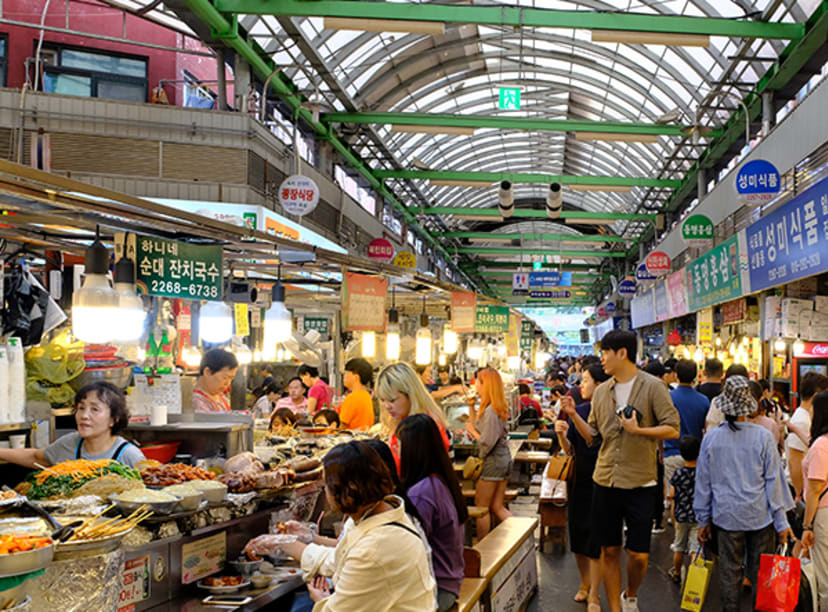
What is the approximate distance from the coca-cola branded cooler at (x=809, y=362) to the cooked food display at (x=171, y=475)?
9.61 m

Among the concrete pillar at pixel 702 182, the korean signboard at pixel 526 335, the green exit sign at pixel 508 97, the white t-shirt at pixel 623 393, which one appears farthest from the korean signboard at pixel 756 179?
the korean signboard at pixel 526 335

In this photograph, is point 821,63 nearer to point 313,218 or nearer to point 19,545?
point 313,218

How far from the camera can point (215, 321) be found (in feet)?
24.0

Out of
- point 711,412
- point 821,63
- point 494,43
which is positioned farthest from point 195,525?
point 494,43

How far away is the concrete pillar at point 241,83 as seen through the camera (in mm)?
12344

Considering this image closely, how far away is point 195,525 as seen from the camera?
4.07 m

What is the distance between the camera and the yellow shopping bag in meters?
5.70

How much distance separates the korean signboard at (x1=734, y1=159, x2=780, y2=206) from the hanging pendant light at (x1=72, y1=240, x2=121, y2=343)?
29.9 ft

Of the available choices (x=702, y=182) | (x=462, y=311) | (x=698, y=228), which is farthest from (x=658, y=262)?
(x=462, y=311)

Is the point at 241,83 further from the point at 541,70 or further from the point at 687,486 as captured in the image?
the point at 687,486

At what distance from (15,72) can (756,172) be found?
11859 millimetres

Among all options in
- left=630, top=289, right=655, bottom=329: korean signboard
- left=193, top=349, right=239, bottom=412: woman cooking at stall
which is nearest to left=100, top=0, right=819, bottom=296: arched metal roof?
left=630, top=289, right=655, bottom=329: korean signboard

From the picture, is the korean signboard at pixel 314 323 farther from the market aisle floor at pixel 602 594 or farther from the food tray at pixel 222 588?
the food tray at pixel 222 588

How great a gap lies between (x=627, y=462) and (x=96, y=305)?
364 cm
